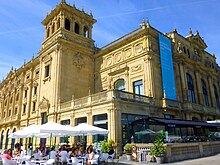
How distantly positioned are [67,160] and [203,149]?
12.4 meters

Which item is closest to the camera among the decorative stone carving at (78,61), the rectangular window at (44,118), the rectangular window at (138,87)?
the rectangular window at (138,87)

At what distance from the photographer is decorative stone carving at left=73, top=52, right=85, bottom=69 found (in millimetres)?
28763

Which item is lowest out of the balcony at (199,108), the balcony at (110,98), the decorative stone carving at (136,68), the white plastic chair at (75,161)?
the white plastic chair at (75,161)

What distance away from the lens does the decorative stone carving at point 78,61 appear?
1132 inches

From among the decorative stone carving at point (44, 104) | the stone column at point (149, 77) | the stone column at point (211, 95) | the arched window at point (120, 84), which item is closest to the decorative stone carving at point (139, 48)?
the stone column at point (149, 77)

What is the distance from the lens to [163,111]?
73.8ft

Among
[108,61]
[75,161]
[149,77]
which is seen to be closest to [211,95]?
[149,77]

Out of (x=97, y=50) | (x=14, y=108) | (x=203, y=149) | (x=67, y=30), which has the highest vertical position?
(x=67, y=30)

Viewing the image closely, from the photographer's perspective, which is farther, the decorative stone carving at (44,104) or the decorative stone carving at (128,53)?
the decorative stone carving at (44,104)

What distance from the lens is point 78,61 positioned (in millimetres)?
29016

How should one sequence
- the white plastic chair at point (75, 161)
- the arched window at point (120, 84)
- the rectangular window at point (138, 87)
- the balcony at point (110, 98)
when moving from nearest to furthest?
the white plastic chair at point (75, 161) < the balcony at point (110, 98) < the rectangular window at point (138, 87) < the arched window at point (120, 84)

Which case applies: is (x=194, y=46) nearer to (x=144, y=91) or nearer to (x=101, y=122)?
(x=144, y=91)

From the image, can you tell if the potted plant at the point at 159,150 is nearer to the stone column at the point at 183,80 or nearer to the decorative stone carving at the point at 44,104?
the stone column at the point at 183,80

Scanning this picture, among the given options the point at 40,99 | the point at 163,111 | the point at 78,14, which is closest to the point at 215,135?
the point at 163,111
